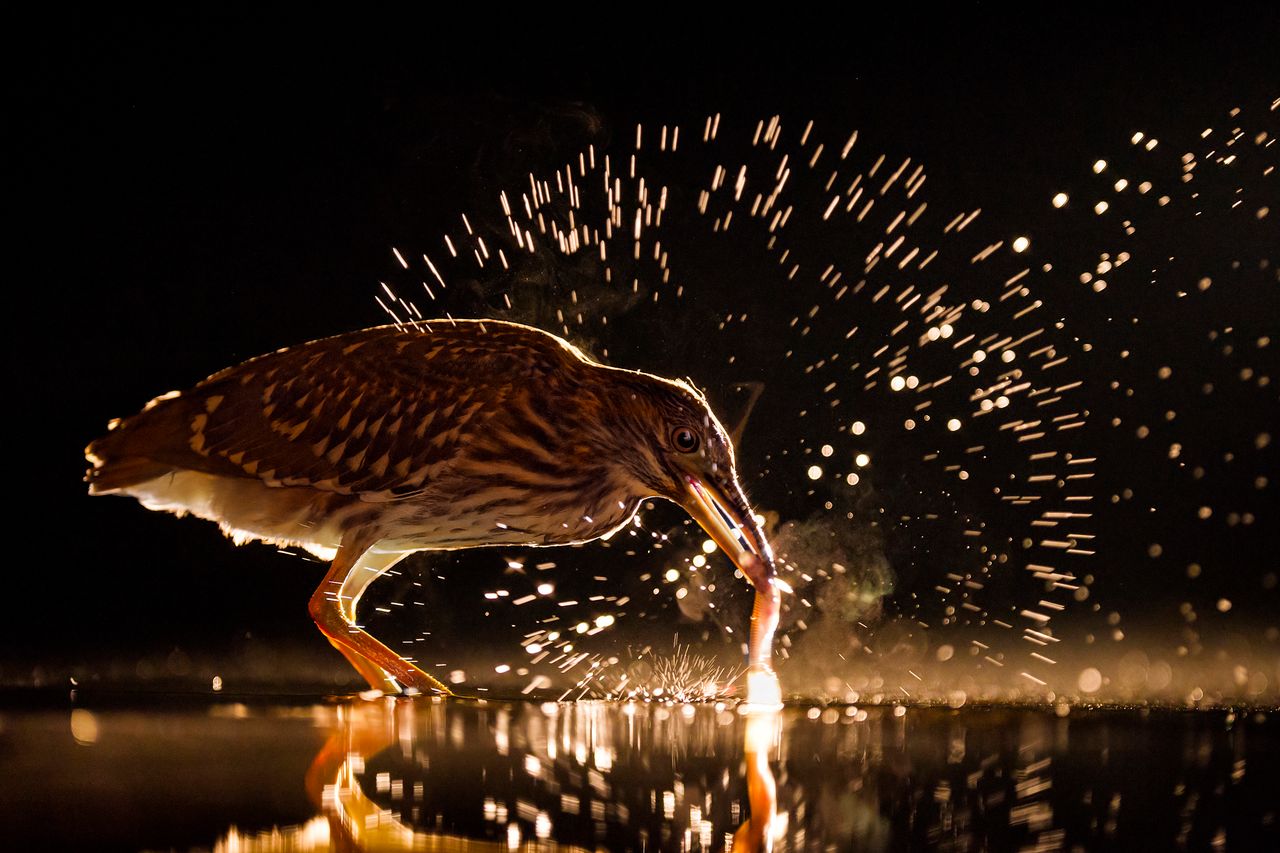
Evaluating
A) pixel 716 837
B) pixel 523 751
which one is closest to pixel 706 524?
pixel 523 751

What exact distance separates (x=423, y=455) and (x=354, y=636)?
1.05 feet

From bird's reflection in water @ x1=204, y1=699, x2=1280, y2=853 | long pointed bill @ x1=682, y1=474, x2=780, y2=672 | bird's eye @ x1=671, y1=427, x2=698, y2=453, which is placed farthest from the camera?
bird's eye @ x1=671, y1=427, x2=698, y2=453

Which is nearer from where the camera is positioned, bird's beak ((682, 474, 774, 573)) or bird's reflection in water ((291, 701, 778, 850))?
bird's reflection in water ((291, 701, 778, 850))

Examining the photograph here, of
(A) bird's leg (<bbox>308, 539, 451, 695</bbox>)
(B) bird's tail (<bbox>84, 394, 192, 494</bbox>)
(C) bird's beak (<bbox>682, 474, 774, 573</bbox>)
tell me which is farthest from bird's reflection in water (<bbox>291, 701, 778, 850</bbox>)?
(B) bird's tail (<bbox>84, 394, 192, 494</bbox>)

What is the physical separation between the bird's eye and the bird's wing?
0.22m

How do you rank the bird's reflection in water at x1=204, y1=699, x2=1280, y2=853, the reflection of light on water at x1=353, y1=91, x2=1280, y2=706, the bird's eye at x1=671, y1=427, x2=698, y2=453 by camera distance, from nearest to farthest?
1. the bird's reflection in water at x1=204, y1=699, x2=1280, y2=853
2. the bird's eye at x1=671, y1=427, x2=698, y2=453
3. the reflection of light on water at x1=353, y1=91, x2=1280, y2=706

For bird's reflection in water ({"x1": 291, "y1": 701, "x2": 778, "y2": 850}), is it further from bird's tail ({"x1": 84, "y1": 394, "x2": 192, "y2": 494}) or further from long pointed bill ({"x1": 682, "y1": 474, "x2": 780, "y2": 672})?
bird's tail ({"x1": 84, "y1": 394, "x2": 192, "y2": 494})

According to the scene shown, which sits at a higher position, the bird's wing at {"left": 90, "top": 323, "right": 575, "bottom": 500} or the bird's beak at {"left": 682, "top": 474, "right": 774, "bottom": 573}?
the bird's wing at {"left": 90, "top": 323, "right": 575, "bottom": 500}

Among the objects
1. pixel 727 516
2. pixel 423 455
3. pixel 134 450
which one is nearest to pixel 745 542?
pixel 727 516

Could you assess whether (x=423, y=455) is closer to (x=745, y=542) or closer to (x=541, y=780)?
(x=745, y=542)

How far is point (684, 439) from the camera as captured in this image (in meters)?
1.94

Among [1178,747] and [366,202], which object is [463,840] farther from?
[366,202]

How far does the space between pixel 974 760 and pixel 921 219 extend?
1.40 m

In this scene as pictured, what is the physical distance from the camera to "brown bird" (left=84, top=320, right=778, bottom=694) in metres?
1.94
